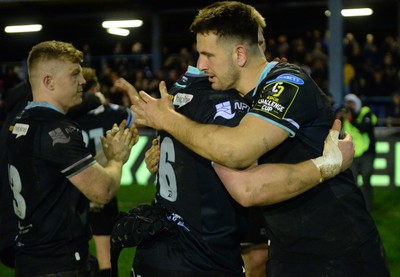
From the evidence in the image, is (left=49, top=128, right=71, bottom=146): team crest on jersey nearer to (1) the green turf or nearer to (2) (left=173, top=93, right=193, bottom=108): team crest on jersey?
(2) (left=173, top=93, right=193, bottom=108): team crest on jersey

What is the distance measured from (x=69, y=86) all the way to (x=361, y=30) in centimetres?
2662

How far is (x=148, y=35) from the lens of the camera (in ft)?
108

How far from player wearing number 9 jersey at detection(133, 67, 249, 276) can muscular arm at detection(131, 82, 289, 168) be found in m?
0.20

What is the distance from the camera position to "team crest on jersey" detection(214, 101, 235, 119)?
141 inches

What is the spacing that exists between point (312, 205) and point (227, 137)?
57 centimetres

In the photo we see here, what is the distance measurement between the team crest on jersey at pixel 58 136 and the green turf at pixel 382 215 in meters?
3.96

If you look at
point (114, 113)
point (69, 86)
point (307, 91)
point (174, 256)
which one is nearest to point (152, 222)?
point (174, 256)

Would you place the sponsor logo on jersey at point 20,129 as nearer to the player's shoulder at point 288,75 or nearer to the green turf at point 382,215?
the player's shoulder at point 288,75

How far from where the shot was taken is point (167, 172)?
12.5 feet

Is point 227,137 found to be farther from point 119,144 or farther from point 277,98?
point 119,144

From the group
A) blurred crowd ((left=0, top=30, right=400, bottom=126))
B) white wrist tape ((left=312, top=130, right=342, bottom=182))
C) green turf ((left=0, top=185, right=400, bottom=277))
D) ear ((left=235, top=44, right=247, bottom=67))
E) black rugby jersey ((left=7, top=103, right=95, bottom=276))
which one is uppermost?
ear ((left=235, top=44, right=247, bottom=67))

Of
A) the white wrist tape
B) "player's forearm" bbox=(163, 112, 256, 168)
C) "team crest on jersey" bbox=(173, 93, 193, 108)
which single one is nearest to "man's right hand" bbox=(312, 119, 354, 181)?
the white wrist tape

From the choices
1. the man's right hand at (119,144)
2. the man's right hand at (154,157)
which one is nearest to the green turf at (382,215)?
the man's right hand at (119,144)

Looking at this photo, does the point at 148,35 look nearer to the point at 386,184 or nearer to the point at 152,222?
the point at 386,184
